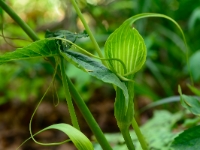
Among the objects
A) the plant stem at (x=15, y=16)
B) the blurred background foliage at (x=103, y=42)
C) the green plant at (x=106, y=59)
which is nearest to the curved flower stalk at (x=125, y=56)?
the green plant at (x=106, y=59)

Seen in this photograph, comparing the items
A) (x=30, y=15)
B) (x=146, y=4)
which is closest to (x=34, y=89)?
(x=146, y=4)

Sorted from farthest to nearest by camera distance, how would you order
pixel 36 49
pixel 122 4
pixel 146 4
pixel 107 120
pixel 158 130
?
pixel 122 4 → pixel 107 120 → pixel 146 4 → pixel 158 130 → pixel 36 49

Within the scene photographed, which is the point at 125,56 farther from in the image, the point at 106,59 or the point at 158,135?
the point at 158,135

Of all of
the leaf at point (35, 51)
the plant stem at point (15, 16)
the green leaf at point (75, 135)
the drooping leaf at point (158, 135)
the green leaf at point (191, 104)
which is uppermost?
the plant stem at point (15, 16)

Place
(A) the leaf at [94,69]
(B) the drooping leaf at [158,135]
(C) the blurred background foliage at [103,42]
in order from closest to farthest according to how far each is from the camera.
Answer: (A) the leaf at [94,69]
(B) the drooping leaf at [158,135]
(C) the blurred background foliage at [103,42]

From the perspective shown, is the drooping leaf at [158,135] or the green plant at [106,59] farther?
the drooping leaf at [158,135]

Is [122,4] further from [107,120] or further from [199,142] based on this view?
[199,142]

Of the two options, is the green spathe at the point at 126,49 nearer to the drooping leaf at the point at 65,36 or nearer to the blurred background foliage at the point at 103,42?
the drooping leaf at the point at 65,36
